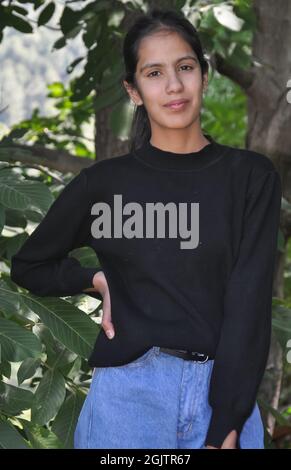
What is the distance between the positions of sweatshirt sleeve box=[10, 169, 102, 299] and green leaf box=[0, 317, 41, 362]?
119 mm

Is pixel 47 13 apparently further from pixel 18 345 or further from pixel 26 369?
pixel 18 345

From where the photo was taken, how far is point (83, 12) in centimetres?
420

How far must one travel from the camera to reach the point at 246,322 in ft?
7.20

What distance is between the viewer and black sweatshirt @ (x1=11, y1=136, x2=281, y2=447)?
2.19 m

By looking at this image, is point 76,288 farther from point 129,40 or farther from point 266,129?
point 266,129

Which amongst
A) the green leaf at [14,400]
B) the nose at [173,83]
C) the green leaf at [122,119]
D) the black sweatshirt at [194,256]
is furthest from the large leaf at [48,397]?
the green leaf at [122,119]

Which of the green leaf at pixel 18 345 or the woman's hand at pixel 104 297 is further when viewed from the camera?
the green leaf at pixel 18 345

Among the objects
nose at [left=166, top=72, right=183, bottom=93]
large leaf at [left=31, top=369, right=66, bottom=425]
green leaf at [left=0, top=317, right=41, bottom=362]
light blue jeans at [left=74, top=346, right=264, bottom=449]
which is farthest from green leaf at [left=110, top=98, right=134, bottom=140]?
light blue jeans at [left=74, top=346, right=264, bottom=449]

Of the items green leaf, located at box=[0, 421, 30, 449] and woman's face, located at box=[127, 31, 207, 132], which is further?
green leaf, located at box=[0, 421, 30, 449]

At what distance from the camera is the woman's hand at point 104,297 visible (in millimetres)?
2314

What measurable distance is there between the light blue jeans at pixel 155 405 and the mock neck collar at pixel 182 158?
42cm

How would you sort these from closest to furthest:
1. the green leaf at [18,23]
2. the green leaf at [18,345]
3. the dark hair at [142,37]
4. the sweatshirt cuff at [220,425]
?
the sweatshirt cuff at [220,425] < the dark hair at [142,37] < the green leaf at [18,345] < the green leaf at [18,23]
